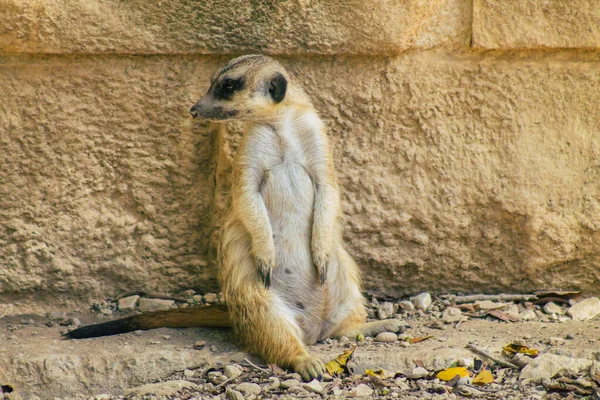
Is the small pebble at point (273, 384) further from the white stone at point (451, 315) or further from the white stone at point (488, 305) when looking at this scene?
the white stone at point (488, 305)

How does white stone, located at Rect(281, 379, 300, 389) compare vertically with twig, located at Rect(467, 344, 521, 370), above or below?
below

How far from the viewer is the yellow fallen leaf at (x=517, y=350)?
2.96 m

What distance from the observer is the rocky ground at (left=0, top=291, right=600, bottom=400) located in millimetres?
2793

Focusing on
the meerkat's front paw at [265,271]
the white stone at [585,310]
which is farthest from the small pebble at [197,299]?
the white stone at [585,310]

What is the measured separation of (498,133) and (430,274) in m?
0.63

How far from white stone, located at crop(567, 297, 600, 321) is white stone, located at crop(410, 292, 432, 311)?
550mm

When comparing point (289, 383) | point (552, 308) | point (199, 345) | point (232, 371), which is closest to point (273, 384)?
point (289, 383)

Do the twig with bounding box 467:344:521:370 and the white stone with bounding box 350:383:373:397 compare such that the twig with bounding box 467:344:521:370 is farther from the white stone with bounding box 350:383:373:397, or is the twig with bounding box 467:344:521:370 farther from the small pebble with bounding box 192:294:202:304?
the small pebble with bounding box 192:294:202:304

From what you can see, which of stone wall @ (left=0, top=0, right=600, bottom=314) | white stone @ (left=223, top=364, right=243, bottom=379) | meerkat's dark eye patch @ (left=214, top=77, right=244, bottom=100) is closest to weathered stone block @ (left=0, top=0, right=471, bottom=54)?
stone wall @ (left=0, top=0, right=600, bottom=314)

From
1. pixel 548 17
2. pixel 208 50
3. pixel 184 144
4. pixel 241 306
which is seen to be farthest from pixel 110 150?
pixel 548 17

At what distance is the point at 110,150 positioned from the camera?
11.3ft

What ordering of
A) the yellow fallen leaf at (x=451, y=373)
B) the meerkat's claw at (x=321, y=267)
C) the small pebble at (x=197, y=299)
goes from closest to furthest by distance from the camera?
the yellow fallen leaf at (x=451, y=373) < the meerkat's claw at (x=321, y=267) < the small pebble at (x=197, y=299)

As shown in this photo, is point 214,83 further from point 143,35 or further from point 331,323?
point 331,323

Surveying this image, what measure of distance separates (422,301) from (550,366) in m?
0.78
